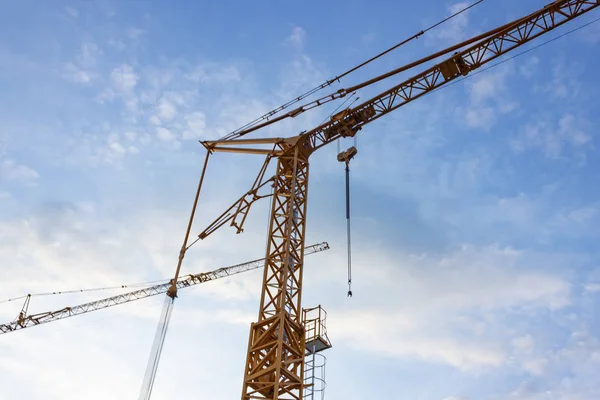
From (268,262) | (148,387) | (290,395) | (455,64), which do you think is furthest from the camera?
(148,387)

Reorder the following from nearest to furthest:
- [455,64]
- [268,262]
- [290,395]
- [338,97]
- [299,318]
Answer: [290,395], [299,318], [268,262], [455,64], [338,97]

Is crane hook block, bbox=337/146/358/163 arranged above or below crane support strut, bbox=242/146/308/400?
above

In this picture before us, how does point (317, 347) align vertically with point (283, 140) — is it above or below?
below

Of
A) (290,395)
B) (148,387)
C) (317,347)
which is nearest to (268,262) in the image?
(317,347)

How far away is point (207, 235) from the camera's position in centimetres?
3584

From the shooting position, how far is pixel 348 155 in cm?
3253

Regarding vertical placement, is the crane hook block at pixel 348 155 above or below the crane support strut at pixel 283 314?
above

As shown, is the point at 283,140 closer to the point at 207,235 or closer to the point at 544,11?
the point at 207,235

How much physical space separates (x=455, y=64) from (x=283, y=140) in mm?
9622

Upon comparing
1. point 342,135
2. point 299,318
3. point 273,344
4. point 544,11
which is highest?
point 544,11

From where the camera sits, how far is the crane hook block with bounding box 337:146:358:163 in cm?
3242

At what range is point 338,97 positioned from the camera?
3262 cm

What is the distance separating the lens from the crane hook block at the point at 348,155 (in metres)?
32.4

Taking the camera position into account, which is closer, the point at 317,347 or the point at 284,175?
the point at 317,347
